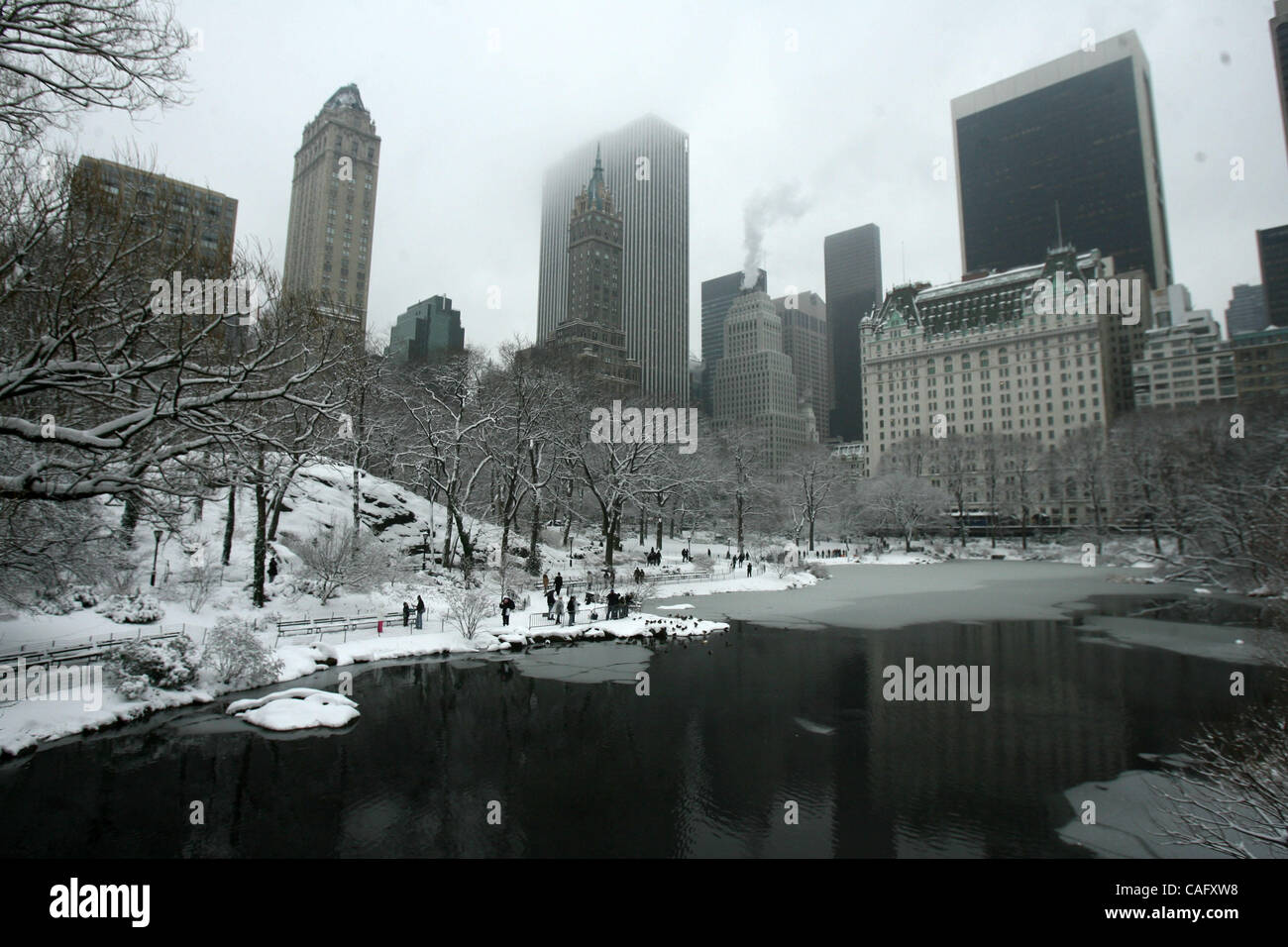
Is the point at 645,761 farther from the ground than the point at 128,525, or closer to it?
closer to it

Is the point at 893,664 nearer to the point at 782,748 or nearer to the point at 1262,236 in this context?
the point at 782,748

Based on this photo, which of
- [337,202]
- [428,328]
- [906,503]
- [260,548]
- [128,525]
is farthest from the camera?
[337,202]

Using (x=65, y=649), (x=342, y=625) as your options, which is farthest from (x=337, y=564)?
(x=65, y=649)

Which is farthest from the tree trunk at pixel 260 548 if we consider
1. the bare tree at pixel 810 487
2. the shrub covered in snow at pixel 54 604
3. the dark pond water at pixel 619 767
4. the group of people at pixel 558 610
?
the bare tree at pixel 810 487

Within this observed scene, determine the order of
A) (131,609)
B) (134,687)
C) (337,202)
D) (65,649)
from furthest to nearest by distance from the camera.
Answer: (337,202) < (131,609) < (65,649) < (134,687)

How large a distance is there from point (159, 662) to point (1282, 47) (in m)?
108

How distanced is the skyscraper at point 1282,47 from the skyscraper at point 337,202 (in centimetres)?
12486

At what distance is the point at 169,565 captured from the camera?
1019 inches

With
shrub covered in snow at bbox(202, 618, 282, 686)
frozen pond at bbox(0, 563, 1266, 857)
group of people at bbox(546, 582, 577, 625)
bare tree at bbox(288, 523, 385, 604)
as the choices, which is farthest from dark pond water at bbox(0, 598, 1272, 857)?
bare tree at bbox(288, 523, 385, 604)

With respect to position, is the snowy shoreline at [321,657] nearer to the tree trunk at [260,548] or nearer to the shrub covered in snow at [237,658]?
the shrub covered in snow at [237,658]

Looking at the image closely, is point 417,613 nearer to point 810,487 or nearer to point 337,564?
point 337,564

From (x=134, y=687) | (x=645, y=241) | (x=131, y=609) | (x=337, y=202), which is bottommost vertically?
(x=134, y=687)

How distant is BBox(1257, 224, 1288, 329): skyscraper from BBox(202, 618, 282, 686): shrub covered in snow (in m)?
204

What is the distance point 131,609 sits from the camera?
811 inches
